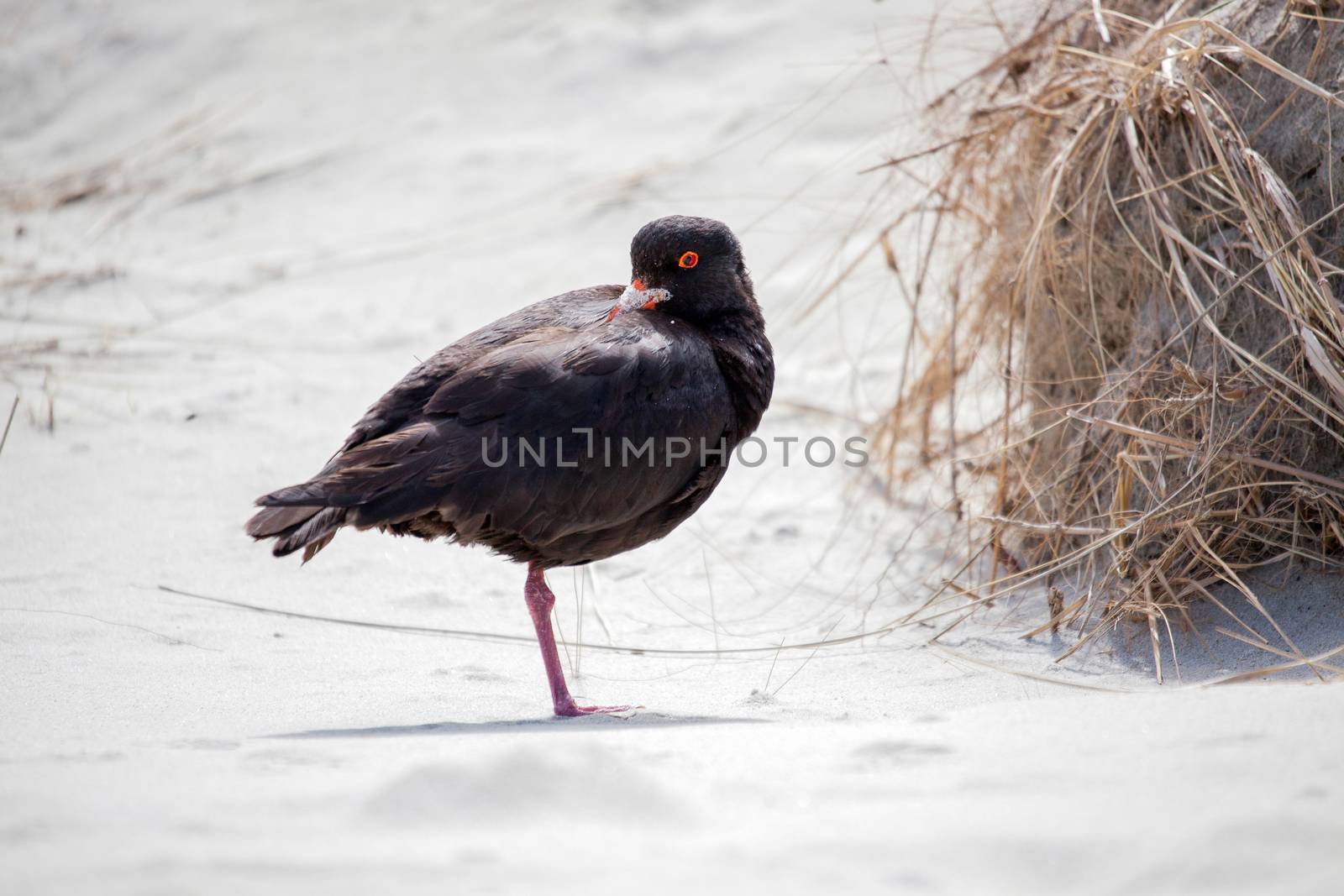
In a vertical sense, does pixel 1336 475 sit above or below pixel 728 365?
below

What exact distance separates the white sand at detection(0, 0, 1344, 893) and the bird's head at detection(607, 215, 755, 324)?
112cm

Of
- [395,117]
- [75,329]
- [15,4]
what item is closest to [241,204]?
[395,117]

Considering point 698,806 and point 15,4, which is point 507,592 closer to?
point 698,806

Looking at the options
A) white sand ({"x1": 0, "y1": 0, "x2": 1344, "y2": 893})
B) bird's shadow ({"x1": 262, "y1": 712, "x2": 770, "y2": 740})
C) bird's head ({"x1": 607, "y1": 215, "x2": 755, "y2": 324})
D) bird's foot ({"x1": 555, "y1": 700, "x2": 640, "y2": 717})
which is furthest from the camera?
bird's head ({"x1": 607, "y1": 215, "x2": 755, "y2": 324})

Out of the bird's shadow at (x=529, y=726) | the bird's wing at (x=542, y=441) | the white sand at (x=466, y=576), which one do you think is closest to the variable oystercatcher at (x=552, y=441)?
the bird's wing at (x=542, y=441)

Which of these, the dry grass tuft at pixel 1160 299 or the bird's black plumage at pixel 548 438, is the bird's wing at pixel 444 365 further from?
the dry grass tuft at pixel 1160 299

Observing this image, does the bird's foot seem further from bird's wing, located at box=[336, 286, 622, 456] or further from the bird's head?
the bird's head

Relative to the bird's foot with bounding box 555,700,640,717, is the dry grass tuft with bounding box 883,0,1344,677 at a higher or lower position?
higher

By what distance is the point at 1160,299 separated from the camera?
13.0 feet

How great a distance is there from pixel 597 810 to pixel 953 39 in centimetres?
499

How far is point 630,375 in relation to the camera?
10.8ft

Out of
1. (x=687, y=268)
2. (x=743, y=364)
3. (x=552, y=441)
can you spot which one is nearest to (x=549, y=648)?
(x=552, y=441)

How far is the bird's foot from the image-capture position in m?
Answer: 3.24

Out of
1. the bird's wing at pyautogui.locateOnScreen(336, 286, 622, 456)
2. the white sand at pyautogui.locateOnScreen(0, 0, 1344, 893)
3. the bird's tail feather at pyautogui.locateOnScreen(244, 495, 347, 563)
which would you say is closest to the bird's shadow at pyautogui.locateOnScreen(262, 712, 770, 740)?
the white sand at pyautogui.locateOnScreen(0, 0, 1344, 893)
